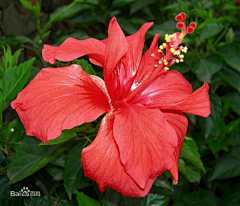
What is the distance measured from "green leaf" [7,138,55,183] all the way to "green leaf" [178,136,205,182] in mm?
395

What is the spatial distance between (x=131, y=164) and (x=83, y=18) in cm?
135

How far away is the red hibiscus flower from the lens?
627 millimetres

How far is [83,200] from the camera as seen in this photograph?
0.75 metres

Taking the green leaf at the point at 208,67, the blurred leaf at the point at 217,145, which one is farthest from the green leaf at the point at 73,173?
the blurred leaf at the point at 217,145

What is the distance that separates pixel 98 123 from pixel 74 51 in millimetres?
199

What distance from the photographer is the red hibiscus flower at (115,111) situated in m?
0.63

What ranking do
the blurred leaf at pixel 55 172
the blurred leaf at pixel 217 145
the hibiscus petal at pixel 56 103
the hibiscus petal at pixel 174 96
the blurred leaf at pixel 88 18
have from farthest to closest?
the blurred leaf at pixel 88 18, the blurred leaf at pixel 217 145, the blurred leaf at pixel 55 172, the hibiscus petal at pixel 174 96, the hibiscus petal at pixel 56 103

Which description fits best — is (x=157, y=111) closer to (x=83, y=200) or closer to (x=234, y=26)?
(x=83, y=200)

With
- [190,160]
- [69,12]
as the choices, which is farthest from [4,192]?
[69,12]

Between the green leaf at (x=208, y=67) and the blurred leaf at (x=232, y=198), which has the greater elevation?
the green leaf at (x=208, y=67)

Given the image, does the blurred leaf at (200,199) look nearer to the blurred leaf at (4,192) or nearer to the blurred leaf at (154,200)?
the blurred leaf at (154,200)

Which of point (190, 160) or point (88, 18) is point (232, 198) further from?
point (88, 18)

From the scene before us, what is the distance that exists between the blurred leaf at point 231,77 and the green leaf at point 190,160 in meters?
0.62

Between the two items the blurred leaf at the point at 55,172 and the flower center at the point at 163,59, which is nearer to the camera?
the flower center at the point at 163,59
